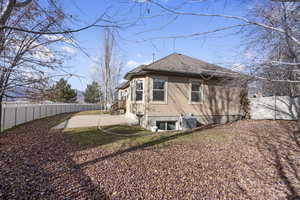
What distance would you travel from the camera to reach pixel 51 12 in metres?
3.14

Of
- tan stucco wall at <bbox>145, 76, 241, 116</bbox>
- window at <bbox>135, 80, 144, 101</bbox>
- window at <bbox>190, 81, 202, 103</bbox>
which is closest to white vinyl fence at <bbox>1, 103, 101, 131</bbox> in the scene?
window at <bbox>135, 80, 144, 101</bbox>

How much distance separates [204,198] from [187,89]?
26.8 feet

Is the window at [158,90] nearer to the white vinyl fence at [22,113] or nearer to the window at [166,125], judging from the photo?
the window at [166,125]

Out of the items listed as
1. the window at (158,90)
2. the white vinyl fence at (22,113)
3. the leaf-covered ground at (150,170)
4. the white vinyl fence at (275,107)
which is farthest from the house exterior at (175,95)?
the white vinyl fence at (22,113)

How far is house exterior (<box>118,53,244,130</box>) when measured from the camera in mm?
9625

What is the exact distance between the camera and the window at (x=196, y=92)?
10762 millimetres

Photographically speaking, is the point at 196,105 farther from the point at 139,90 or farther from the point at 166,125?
the point at 139,90

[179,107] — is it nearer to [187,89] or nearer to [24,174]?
[187,89]

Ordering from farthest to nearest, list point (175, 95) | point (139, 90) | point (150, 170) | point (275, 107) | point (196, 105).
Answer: point (275, 107), point (196, 105), point (139, 90), point (175, 95), point (150, 170)

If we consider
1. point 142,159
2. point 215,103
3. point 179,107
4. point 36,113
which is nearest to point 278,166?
point 142,159

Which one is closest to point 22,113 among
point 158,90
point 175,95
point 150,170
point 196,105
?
point 158,90

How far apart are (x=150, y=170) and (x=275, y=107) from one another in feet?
39.8

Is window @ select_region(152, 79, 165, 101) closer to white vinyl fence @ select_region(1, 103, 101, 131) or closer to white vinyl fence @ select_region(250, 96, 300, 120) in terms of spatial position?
white vinyl fence @ select_region(250, 96, 300, 120)

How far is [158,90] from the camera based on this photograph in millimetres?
9812
